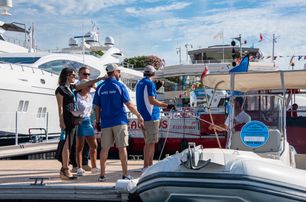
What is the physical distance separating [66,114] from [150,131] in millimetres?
1292

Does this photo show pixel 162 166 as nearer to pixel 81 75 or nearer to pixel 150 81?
pixel 150 81

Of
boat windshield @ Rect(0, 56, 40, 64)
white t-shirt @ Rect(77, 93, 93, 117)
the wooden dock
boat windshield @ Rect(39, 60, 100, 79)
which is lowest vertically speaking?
the wooden dock

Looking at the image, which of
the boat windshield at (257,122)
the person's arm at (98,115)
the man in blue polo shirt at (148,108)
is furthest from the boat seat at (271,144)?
the person's arm at (98,115)

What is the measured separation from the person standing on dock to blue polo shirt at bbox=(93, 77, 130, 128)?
0.49 metres

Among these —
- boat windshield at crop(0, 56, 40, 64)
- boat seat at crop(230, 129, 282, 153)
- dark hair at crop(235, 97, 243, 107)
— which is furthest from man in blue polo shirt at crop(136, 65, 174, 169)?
boat windshield at crop(0, 56, 40, 64)

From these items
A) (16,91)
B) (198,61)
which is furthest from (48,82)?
(198,61)

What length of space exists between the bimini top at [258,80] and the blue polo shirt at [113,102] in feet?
3.94

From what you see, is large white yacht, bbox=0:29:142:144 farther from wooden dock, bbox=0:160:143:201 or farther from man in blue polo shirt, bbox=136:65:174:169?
wooden dock, bbox=0:160:143:201

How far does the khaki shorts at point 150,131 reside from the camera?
6.81 metres

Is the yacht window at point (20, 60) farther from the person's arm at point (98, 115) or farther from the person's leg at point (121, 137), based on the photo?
the person's leg at point (121, 137)

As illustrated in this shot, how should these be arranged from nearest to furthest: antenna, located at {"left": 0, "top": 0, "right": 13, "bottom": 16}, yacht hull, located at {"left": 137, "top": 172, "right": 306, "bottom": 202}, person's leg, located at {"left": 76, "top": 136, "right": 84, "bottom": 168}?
yacht hull, located at {"left": 137, "top": 172, "right": 306, "bottom": 202} < person's leg, located at {"left": 76, "top": 136, "right": 84, "bottom": 168} < antenna, located at {"left": 0, "top": 0, "right": 13, "bottom": 16}

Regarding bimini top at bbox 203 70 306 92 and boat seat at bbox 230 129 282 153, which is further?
bimini top at bbox 203 70 306 92

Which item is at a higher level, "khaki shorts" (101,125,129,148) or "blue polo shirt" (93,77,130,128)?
"blue polo shirt" (93,77,130,128)

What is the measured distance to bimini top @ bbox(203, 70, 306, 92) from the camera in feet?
19.2
